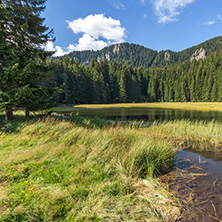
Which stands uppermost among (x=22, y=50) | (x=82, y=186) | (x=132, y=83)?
(x=132, y=83)

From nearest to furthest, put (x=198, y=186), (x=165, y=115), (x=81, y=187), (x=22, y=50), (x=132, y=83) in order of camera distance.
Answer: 1. (x=81, y=187)
2. (x=198, y=186)
3. (x=22, y=50)
4. (x=165, y=115)
5. (x=132, y=83)

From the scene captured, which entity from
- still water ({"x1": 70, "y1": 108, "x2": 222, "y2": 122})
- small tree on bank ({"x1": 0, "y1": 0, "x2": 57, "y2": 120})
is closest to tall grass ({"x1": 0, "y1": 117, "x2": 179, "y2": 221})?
small tree on bank ({"x1": 0, "y1": 0, "x2": 57, "y2": 120})

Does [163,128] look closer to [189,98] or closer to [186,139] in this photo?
[186,139]

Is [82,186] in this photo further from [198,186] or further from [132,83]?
[132,83]

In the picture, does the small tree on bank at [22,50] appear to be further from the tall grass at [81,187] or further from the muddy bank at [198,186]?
the muddy bank at [198,186]

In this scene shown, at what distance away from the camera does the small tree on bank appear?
785 centimetres

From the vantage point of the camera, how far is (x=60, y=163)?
13.1 ft

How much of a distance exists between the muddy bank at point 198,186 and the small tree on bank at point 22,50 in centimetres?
842

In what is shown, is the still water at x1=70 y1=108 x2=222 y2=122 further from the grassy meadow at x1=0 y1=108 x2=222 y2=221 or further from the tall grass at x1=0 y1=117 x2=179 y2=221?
the tall grass at x1=0 y1=117 x2=179 y2=221

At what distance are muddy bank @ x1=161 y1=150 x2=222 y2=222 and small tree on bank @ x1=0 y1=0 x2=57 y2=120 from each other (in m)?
8.42

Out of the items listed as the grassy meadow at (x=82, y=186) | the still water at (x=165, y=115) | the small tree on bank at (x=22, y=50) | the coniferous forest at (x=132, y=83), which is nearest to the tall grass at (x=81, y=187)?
the grassy meadow at (x=82, y=186)

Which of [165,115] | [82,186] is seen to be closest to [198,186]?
[82,186]

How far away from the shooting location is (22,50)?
9.93 meters

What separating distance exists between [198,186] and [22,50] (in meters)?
13.2
